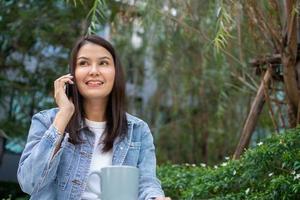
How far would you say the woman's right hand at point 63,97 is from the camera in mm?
1190

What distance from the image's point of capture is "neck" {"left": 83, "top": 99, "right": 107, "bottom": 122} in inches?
51.8

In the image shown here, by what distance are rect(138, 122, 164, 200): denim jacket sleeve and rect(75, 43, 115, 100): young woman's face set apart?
0.16m

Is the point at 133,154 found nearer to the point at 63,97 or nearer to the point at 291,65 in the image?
the point at 63,97

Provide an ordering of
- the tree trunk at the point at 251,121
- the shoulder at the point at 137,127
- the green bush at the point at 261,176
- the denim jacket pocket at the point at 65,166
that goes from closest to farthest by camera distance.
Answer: the denim jacket pocket at the point at 65,166, the shoulder at the point at 137,127, the green bush at the point at 261,176, the tree trunk at the point at 251,121

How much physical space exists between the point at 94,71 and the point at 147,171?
29 cm

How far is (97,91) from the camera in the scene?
1.27 meters

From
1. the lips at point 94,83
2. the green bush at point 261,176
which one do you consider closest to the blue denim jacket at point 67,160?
the lips at point 94,83

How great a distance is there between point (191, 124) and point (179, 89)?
484 mm

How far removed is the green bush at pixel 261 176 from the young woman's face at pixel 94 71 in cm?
76

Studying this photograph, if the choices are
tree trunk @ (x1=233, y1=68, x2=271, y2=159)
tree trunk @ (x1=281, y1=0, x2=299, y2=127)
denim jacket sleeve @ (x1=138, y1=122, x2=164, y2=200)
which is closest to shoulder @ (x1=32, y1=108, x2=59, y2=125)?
denim jacket sleeve @ (x1=138, y1=122, x2=164, y2=200)

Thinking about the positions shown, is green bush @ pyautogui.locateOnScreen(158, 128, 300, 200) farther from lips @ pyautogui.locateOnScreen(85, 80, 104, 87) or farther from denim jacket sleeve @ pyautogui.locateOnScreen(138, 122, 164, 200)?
lips @ pyautogui.locateOnScreen(85, 80, 104, 87)

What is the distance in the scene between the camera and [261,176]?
196 cm

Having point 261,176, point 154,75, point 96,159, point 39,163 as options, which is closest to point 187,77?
point 154,75

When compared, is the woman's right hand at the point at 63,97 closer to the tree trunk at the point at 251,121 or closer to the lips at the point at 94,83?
the lips at the point at 94,83
